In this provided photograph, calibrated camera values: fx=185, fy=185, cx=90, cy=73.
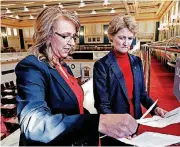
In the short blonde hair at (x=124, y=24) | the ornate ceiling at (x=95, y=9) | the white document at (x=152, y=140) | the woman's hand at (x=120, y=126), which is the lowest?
the white document at (x=152, y=140)

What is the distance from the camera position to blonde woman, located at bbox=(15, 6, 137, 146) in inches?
22.9

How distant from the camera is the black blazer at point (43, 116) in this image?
0.58 meters

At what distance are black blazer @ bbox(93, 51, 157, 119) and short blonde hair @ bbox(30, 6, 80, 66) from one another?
0.53 meters

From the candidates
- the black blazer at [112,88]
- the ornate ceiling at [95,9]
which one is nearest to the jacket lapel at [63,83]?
the black blazer at [112,88]

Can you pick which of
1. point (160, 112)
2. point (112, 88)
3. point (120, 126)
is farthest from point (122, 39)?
point (120, 126)

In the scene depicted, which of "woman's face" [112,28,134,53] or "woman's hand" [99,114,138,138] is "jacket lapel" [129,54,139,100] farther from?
"woman's hand" [99,114,138,138]

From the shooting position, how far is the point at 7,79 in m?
12.3

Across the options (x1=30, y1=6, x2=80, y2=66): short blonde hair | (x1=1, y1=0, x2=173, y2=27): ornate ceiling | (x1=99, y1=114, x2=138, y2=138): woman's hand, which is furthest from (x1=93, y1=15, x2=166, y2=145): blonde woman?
(x1=1, y1=0, x2=173, y2=27): ornate ceiling

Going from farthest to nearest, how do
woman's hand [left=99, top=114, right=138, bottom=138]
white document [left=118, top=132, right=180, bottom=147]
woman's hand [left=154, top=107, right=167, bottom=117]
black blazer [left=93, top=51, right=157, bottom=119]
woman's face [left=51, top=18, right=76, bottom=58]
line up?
1. black blazer [left=93, top=51, right=157, bottom=119]
2. woman's hand [left=154, top=107, right=167, bottom=117]
3. woman's face [left=51, top=18, right=76, bottom=58]
4. white document [left=118, top=132, right=180, bottom=147]
5. woman's hand [left=99, top=114, right=138, bottom=138]

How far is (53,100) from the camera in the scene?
81 centimetres

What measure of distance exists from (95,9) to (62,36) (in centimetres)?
1373

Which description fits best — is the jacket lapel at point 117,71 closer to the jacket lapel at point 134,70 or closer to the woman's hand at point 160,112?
the jacket lapel at point 134,70

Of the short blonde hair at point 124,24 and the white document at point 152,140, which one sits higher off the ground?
the short blonde hair at point 124,24

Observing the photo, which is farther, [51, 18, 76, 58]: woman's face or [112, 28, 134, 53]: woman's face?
[112, 28, 134, 53]: woman's face
